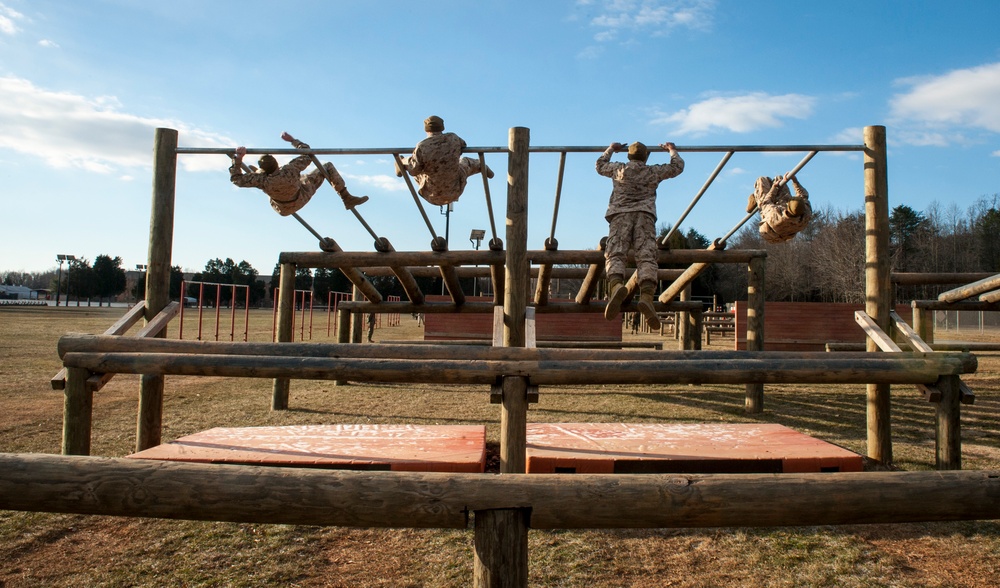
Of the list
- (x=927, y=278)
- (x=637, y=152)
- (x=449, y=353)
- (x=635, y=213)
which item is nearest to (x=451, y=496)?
(x=449, y=353)

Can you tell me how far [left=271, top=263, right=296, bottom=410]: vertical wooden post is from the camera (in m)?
7.10

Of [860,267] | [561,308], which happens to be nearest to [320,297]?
[860,267]

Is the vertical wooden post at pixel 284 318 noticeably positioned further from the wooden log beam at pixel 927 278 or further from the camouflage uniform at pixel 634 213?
the wooden log beam at pixel 927 278

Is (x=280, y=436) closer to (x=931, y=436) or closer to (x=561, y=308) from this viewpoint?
(x=561, y=308)

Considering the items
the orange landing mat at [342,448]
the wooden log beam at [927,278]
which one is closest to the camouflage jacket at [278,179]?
the orange landing mat at [342,448]

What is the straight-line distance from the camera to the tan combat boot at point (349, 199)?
21.7 feet

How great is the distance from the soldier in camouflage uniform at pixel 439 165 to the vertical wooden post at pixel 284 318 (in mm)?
2227

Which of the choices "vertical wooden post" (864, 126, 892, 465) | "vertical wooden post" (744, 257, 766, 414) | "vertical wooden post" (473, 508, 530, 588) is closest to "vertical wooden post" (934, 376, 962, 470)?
"vertical wooden post" (864, 126, 892, 465)

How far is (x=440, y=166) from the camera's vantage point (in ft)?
19.0

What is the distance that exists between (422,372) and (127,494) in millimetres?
1718

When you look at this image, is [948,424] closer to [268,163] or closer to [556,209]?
[556,209]

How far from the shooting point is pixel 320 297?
6066cm

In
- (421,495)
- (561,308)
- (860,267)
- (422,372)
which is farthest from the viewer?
(860,267)

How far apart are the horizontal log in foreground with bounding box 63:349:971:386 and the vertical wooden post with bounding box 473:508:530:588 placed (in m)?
1.49
